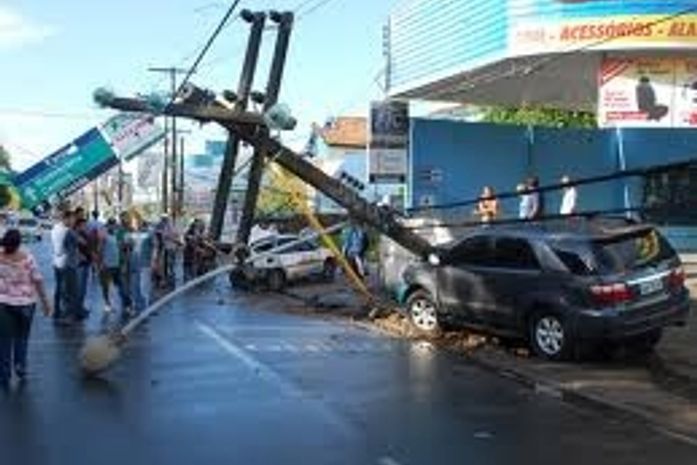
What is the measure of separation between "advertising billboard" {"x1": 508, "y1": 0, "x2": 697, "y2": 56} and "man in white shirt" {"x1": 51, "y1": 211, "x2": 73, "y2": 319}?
10374 millimetres

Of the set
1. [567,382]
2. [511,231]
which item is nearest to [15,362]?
[567,382]

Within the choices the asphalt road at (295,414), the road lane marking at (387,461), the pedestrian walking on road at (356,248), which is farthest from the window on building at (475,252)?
the pedestrian walking on road at (356,248)

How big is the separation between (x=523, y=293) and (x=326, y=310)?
9.44 metres

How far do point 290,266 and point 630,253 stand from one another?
65.7 feet

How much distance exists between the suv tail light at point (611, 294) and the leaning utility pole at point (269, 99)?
740 cm

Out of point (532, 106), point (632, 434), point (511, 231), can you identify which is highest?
point (532, 106)

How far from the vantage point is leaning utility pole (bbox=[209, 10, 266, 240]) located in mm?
25812

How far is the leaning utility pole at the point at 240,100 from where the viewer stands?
1016 inches

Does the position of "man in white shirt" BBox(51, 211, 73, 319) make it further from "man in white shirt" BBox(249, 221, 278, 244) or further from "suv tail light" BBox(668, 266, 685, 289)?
"man in white shirt" BBox(249, 221, 278, 244)

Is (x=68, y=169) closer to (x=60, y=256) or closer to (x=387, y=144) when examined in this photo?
(x=387, y=144)

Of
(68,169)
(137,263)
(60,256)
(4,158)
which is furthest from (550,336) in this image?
(4,158)

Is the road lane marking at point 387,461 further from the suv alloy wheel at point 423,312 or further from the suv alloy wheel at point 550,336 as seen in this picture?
the suv alloy wheel at point 423,312

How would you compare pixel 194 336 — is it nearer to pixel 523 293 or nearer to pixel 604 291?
pixel 523 293

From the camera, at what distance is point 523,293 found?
1917 centimetres
